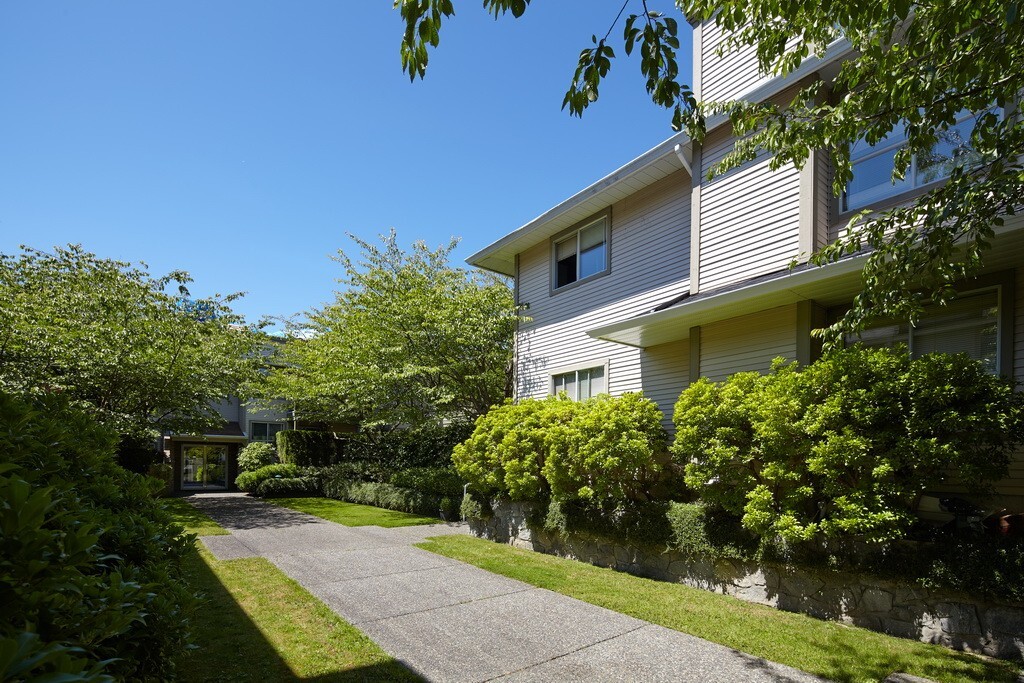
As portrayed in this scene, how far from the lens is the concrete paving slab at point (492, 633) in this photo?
14.5ft

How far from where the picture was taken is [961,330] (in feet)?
21.3

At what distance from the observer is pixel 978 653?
4727 millimetres

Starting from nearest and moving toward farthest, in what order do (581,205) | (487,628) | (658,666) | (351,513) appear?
1. (658,666)
2. (487,628)
3. (581,205)
4. (351,513)

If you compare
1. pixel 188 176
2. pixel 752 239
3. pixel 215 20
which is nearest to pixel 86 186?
pixel 188 176

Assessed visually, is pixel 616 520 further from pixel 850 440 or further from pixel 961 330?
pixel 961 330

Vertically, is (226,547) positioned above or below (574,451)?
below

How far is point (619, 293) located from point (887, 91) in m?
6.59

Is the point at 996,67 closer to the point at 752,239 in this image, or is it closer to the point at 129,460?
the point at 752,239

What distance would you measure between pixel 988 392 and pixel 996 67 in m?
2.81

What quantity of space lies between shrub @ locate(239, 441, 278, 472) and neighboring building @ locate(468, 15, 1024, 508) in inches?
544

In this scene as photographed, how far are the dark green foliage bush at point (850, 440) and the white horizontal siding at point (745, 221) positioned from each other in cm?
240

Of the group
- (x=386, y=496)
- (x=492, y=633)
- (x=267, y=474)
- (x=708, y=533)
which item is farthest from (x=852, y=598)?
(x=267, y=474)

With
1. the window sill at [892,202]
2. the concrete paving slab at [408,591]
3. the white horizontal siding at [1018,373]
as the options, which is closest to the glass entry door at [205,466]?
the concrete paving slab at [408,591]

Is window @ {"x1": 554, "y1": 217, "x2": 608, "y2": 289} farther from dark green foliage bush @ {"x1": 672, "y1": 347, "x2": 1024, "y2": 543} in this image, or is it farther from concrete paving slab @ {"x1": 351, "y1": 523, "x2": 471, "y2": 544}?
concrete paving slab @ {"x1": 351, "y1": 523, "x2": 471, "y2": 544}
